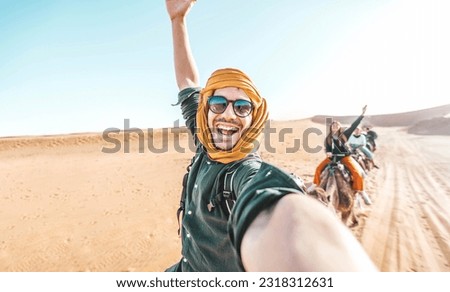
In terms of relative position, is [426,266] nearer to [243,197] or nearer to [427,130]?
[243,197]

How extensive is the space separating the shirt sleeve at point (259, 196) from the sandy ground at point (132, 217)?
4609 mm

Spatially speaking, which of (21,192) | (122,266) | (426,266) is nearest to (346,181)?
(426,266)

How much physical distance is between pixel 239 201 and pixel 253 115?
79cm

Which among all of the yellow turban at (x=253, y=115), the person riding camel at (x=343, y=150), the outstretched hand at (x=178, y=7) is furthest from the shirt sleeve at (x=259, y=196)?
the person riding camel at (x=343, y=150)

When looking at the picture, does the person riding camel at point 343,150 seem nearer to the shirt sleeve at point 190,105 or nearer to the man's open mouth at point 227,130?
the shirt sleeve at point 190,105

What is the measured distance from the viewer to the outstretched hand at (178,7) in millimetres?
2436


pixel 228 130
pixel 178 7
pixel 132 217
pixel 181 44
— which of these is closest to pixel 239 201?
pixel 228 130

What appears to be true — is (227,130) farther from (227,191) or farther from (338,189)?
(338,189)

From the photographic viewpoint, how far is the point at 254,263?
70 centimetres

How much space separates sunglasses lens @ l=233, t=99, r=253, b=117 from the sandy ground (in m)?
4.20

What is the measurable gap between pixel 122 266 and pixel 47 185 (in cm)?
849

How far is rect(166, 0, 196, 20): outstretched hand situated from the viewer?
2.44 meters

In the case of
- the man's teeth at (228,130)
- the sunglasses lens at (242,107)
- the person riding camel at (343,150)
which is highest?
the sunglasses lens at (242,107)

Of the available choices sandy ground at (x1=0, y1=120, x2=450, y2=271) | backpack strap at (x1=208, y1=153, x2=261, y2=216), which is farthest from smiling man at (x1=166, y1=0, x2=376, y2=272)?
sandy ground at (x1=0, y1=120, x2=450, y2=271)
